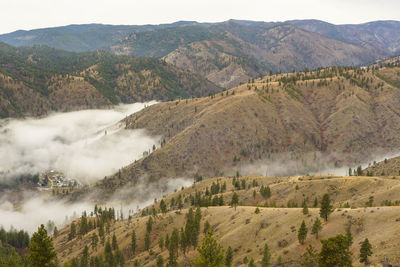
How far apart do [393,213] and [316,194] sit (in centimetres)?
8148

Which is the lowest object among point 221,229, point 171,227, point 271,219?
point 171,227

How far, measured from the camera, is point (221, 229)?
12150cm

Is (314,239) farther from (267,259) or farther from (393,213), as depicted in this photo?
(393,213)

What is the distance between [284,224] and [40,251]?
6904 centimetres

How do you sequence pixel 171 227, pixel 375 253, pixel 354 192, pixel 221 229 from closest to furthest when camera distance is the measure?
pixel 375 253, pixel 221 229, pixel 354 192, pixel 171 227

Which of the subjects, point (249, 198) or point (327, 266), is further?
point (249, 198)

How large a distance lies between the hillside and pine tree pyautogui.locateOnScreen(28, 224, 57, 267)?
53.9 meters

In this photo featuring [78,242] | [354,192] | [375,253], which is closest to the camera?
[375,253]

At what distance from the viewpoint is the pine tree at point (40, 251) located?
55250mm

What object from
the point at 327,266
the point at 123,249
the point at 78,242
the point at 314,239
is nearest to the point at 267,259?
the point at 314,239

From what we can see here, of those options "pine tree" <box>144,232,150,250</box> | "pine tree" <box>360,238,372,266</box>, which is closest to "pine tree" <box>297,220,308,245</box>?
"pine tree" <box>360,238,372,266</box>

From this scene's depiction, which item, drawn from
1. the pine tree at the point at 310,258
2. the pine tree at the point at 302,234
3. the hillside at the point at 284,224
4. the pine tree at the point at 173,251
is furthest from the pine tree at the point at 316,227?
the pine tree at the point at 173,251

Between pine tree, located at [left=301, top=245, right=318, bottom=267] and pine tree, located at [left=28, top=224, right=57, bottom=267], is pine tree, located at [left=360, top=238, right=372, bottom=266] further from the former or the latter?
pine tree, located at [left=28, top=224, right=57, bottom=267]

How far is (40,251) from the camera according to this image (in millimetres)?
55688
